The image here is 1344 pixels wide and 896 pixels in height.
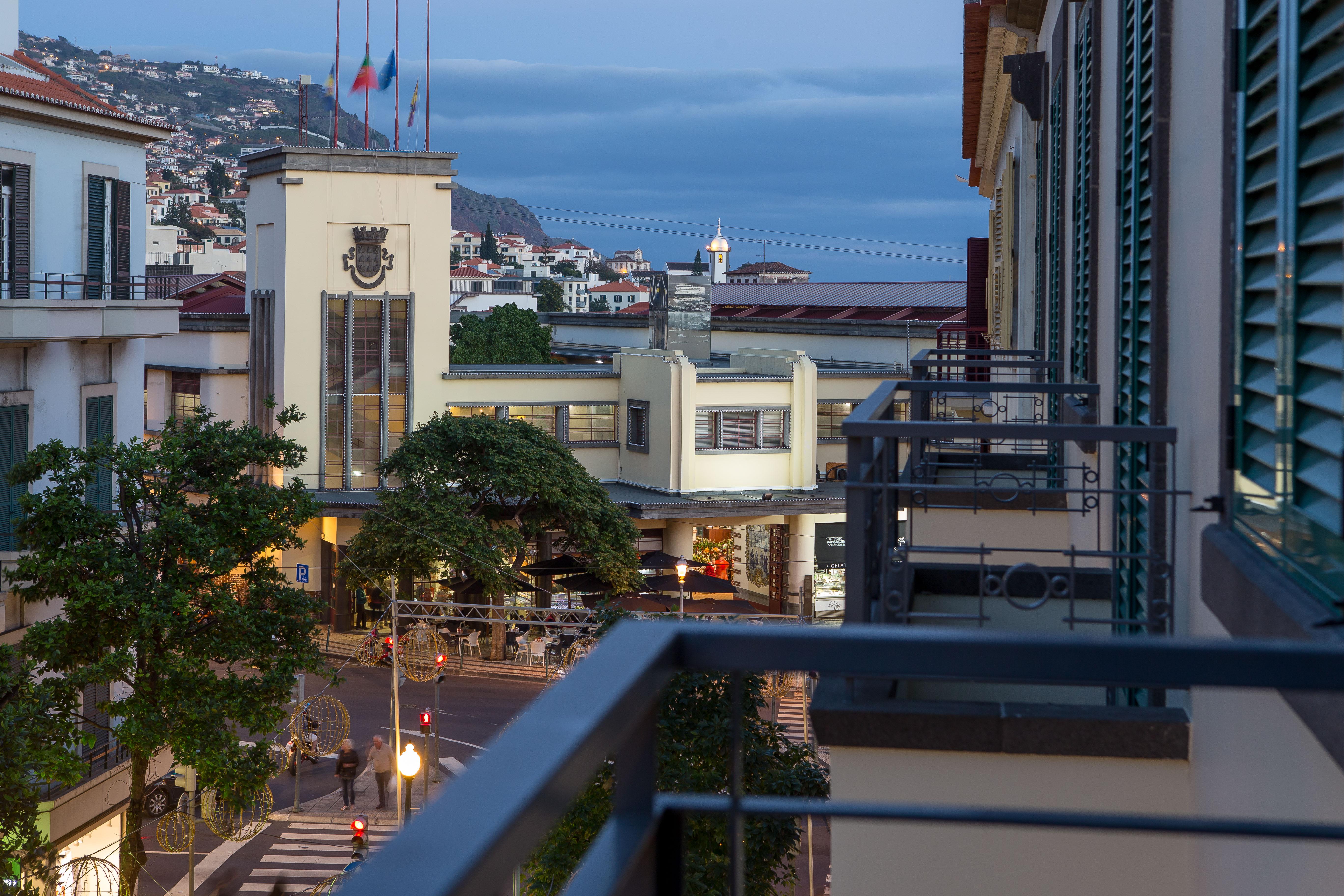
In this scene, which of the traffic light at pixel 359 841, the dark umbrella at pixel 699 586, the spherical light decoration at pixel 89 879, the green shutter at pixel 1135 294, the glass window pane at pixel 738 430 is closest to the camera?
the green shutter at pixel 1135 294

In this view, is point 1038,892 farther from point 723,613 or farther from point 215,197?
point 215,197

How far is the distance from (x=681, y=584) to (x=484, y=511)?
28.3ft

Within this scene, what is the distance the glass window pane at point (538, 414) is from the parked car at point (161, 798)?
18.6 metres

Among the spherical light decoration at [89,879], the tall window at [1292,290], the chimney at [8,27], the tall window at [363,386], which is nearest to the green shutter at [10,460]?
the spherical light decoration at [89,879]

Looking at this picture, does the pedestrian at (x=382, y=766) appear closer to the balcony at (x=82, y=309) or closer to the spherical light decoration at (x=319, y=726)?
the spherical light decoration at (x=319, y=726)

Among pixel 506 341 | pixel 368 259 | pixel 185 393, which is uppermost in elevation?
pixel 368 259

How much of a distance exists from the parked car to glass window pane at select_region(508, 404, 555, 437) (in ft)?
61.1

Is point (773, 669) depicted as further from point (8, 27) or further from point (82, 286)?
point (8, 27)

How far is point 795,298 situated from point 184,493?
175 ft

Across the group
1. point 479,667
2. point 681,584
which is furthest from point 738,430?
point 681,584

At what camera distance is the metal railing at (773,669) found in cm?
133

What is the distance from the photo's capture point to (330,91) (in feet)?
162

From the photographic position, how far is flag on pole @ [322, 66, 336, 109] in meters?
47.8

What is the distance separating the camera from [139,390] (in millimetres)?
22938
